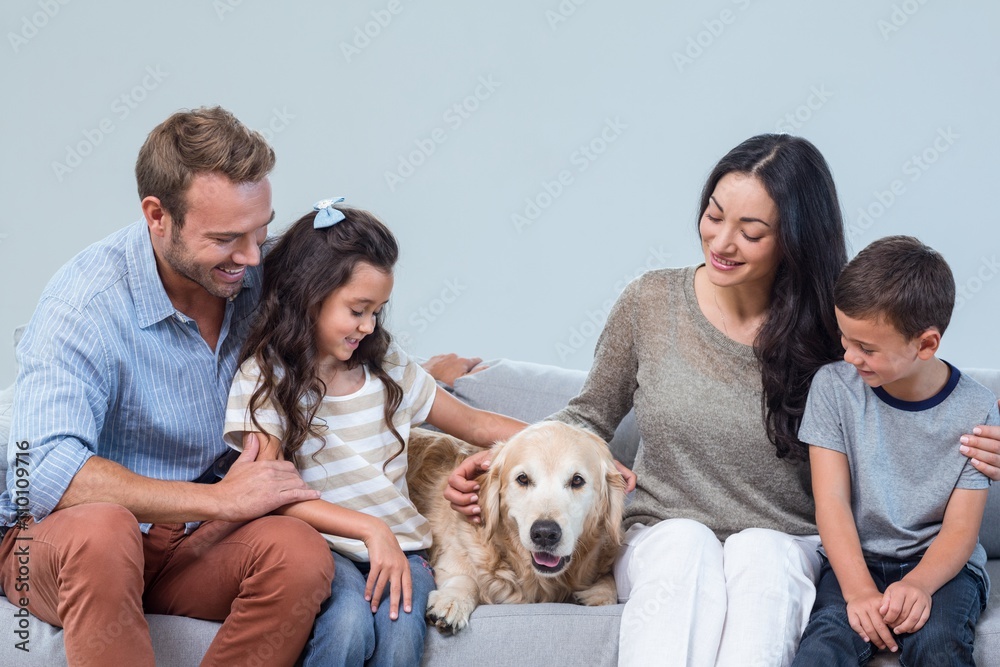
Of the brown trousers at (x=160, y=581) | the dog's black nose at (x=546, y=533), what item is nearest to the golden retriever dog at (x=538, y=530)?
the dog's black nose at (x=546, y=533)

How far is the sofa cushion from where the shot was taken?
2.77 metres

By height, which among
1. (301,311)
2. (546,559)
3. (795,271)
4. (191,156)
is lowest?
(546,559)

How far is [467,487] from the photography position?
224cm

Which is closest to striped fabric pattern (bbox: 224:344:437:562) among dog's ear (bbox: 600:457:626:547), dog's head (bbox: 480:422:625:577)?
dog's head (bbox: 480:422:625:577)

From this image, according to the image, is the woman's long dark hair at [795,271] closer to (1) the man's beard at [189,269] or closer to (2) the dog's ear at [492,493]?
(2) the dog's ear at [492,493]

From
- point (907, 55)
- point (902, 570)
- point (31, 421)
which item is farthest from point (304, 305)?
point (907, 55)

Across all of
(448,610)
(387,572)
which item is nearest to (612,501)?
(448,610)

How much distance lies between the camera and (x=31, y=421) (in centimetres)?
181

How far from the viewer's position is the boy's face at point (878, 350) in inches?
76.0

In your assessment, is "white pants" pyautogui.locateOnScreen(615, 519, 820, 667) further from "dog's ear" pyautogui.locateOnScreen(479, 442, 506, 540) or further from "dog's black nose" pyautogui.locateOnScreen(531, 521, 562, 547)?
"dog's ear" pyautogui.locateOnScreen(479, 442, 506, 540)

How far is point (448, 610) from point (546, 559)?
0.24m

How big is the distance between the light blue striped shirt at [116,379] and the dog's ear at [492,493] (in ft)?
1.97

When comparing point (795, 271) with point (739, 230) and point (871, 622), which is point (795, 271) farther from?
point (871, 622)

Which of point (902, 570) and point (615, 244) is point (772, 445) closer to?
point (902, 570)
